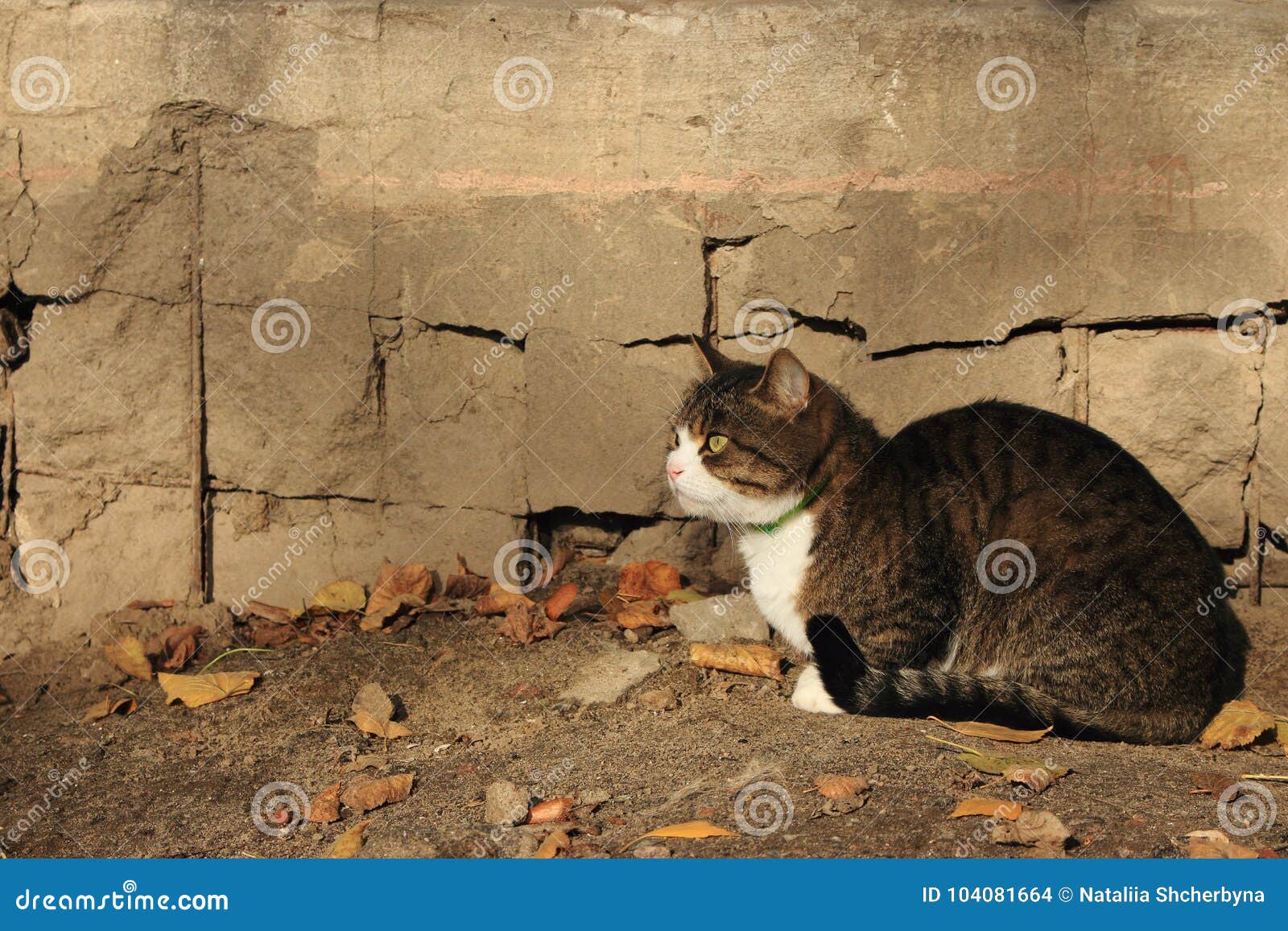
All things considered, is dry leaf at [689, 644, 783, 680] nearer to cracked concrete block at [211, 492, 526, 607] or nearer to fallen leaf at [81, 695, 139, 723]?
cracked concrete block at [211, 492, 526, 607]

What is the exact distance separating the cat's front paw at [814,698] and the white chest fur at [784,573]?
89 millimetres

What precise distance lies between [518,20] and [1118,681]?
2.90m

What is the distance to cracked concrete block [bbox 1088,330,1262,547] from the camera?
4.02 m

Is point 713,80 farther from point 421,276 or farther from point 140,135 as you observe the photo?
point 140,135

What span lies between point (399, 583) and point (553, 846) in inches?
69.4

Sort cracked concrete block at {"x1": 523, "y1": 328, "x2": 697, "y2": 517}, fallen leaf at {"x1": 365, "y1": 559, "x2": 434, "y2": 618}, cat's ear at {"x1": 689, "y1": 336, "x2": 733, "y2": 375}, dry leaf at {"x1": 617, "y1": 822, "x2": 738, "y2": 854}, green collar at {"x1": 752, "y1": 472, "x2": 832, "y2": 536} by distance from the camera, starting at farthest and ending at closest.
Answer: fallen leaf at {"x1": 365, "y1": 559, "x2": 434, "y2": 618}, cracked concrete block at {"x1": 523, "y1": 328, "x2": 697, "y2": 517}, cat's ear at {"x1": 689, "y1": 336, "x2": 733, "y2": 375}, green collar at {"x1": 752, "y1": 472, "x2": 832, "y2": 536}, dry leaf at {"x1": 617, "y1": 822, "x2": 738, "y2": 854}

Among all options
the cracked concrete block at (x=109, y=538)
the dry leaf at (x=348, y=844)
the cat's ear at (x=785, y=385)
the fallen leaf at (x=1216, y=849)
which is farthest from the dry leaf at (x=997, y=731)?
the cracked concrete block at (x=109, y=538)

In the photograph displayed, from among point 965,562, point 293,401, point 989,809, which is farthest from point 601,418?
point 989,809

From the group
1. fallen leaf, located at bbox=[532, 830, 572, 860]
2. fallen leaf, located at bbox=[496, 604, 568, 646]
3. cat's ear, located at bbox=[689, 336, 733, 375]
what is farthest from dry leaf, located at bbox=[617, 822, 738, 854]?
cat's ear, located at bbox=[689, 336, 733, 375]

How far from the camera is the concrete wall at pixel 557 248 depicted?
395 cm

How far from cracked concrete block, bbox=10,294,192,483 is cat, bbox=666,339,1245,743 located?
6.60ft

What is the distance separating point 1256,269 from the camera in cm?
395

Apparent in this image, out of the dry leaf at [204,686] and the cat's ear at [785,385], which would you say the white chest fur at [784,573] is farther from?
the dry leaf at [204,686]

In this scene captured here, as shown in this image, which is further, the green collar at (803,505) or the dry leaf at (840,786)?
the green collar at (803,505)
